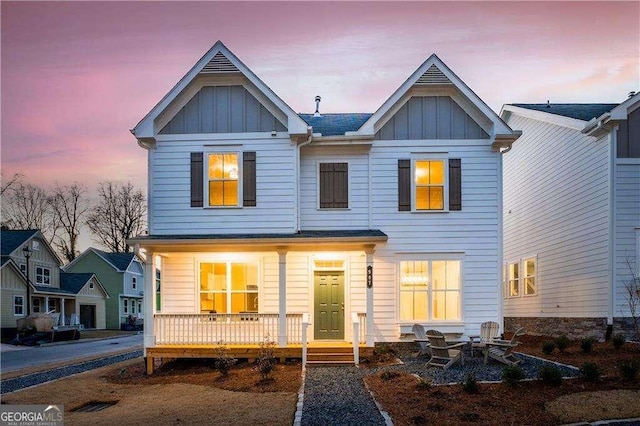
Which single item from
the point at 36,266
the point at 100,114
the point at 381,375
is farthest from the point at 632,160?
the point at 36,266

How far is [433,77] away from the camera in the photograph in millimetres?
16906

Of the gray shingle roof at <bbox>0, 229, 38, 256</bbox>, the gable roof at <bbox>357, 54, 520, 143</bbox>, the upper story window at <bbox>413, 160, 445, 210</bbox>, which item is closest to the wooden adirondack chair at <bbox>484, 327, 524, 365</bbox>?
the upper story window at <bbox>413, 160, 445, 210</bbox>

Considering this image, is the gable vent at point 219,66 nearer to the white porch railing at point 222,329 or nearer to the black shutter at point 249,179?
the black shutter at point 249,179

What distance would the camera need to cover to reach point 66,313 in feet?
155

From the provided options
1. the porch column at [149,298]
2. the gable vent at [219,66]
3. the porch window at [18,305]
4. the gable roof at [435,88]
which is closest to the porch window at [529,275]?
the gable roof at [435,88]

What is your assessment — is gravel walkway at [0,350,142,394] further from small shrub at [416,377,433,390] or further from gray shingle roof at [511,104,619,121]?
gray shingle roof at [511,104,619,121]

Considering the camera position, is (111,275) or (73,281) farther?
(111,275)

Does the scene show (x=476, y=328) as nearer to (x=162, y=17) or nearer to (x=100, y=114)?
Answer: (x=162, y=17)

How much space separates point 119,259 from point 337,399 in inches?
1898

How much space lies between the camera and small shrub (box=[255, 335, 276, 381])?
1290 cm

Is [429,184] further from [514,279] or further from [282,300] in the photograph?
[514,279]

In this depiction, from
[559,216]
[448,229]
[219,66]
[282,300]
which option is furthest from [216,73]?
[559,216]

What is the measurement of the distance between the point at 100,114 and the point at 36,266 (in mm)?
21036

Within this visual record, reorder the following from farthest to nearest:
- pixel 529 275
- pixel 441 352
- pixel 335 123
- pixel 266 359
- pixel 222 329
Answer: pixel 529 275 < pixel 335 123 < pixel 222 329 < pixel 441 352 < pixel 266 359
